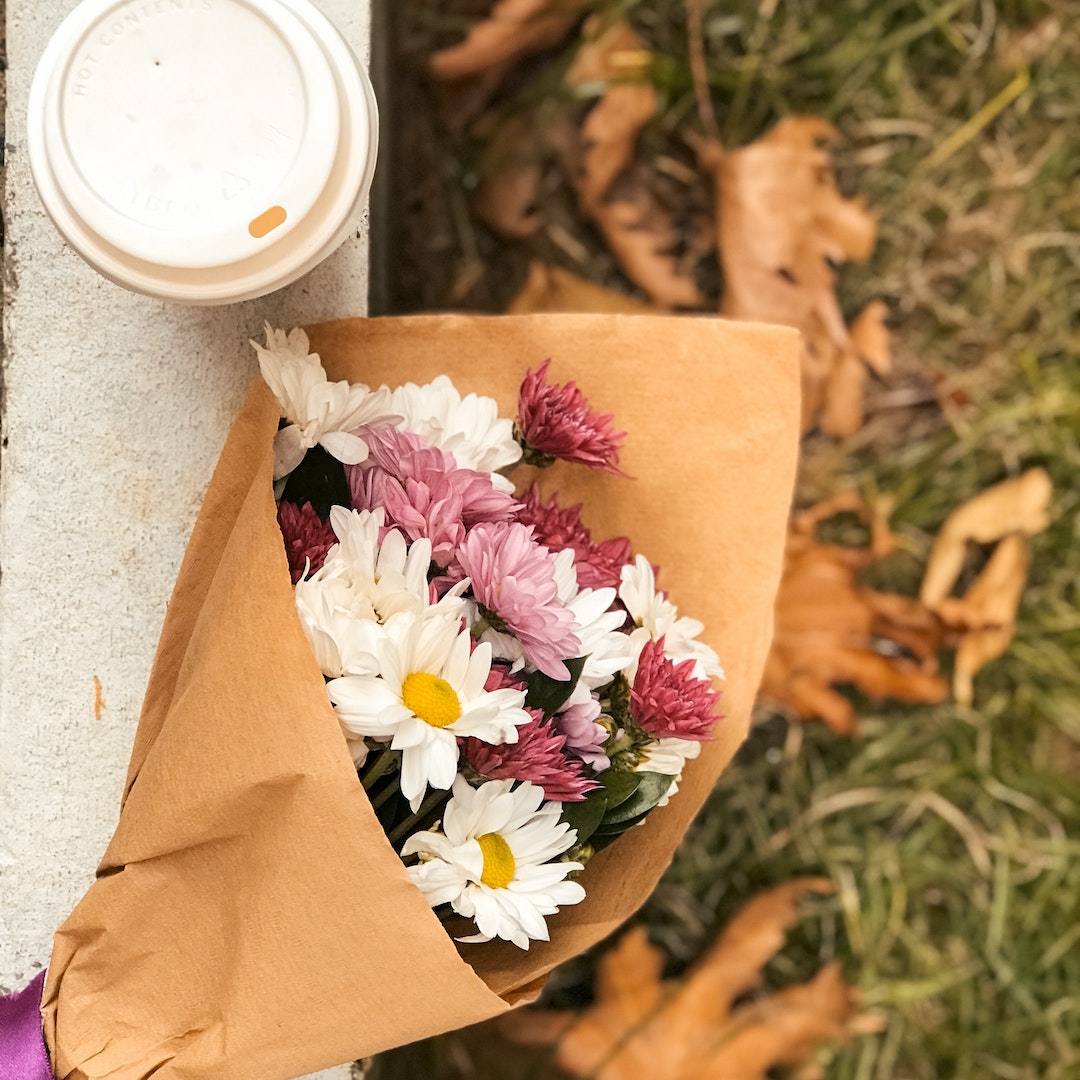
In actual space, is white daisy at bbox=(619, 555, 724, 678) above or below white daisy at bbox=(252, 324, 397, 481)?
below

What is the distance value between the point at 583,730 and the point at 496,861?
70mm

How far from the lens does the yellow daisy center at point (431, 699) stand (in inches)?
17.6

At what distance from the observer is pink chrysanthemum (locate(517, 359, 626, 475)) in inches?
21.1

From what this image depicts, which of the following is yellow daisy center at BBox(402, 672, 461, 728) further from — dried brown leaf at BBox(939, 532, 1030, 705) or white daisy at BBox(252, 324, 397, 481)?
dried brown leaf at BBox(939, 532, 1030, 705)

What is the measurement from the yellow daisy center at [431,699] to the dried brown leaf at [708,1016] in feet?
1.92

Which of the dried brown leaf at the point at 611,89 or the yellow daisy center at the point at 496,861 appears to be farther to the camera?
the dried brown leaf at the point at 611,89

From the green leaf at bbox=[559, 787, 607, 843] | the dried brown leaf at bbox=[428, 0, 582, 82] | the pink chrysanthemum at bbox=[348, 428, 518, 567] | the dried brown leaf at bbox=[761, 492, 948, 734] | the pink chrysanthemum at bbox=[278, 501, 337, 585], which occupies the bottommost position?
the dried brown leaf at bbox=[761, 492, 948, 734]

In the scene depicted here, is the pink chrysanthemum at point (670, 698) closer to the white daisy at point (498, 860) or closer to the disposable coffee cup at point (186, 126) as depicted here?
the white daisy at point (498, 860)

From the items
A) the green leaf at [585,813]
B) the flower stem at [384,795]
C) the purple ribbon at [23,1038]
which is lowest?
the purple ribbon at [23,1038]

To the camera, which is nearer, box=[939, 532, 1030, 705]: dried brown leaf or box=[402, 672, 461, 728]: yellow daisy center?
box=[402, 672, 461, 728]: yellow daisy center

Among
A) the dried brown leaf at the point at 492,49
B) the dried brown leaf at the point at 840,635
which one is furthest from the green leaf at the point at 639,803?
the dried brown leaf at the point at 492,49

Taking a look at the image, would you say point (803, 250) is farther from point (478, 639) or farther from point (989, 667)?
point (478, 639)

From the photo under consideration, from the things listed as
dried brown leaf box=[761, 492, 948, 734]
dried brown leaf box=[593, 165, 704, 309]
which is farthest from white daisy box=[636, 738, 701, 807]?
dried brown leaf box=[593, 165, 704, 309]

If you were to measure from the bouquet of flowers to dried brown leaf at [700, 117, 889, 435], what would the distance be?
1.40 ft
